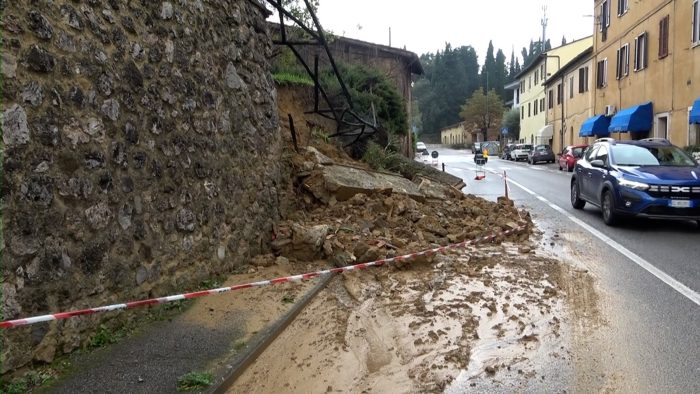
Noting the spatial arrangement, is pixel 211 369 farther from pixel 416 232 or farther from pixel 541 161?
pixel 541 161

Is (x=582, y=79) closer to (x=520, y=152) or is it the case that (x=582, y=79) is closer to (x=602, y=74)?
(x=602, y=74)

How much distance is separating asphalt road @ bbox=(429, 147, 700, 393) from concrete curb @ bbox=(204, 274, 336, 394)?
241 centimetres

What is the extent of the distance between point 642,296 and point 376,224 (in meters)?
3.76

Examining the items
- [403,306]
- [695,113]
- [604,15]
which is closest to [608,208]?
[403,306]

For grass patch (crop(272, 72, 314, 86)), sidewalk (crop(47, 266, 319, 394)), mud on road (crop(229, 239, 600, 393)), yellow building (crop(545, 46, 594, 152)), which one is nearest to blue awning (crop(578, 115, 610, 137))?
yellow building (crop(545, 46, 594, 152))

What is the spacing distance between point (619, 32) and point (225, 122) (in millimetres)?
30308

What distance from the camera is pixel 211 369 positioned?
12.6ft

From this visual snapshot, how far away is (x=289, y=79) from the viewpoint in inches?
496

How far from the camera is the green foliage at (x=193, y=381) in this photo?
3.56m

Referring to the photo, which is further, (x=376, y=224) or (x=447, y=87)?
(x=447, y=87)

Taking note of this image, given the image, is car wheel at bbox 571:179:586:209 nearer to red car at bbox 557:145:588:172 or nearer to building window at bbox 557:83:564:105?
red car at bbox 557:145:588:172

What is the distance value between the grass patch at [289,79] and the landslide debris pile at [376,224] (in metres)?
3.12

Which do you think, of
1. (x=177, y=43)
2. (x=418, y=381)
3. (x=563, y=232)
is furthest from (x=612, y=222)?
(x=177, y=43)

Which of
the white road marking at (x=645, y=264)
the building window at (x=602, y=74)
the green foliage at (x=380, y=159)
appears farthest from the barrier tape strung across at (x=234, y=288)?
the building window at (x=602, y=74)
